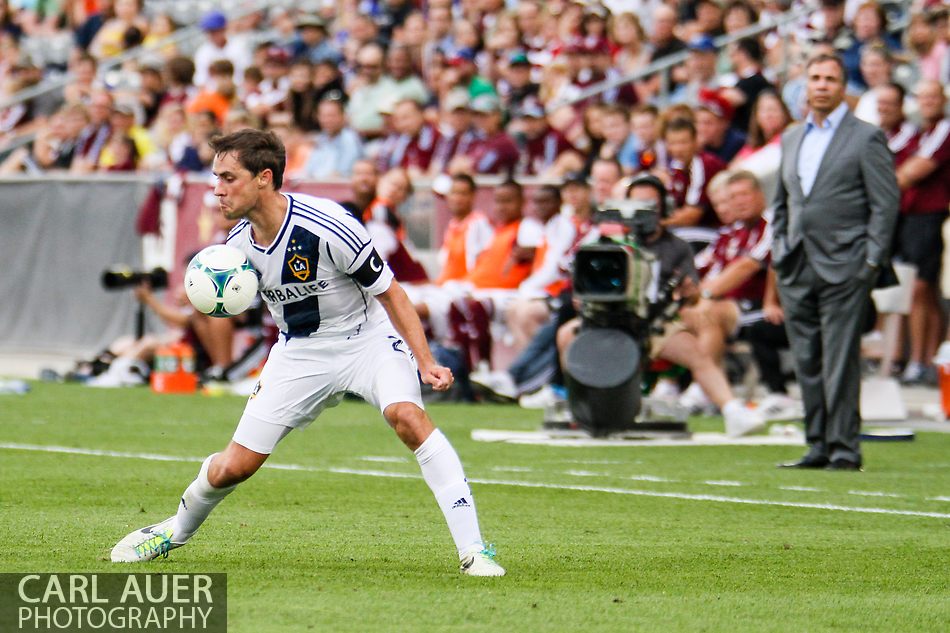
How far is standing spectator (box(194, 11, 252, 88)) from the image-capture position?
82.8ft

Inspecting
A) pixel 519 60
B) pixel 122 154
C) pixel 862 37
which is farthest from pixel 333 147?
pixel 862 37

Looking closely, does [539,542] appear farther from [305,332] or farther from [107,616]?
[107,616]

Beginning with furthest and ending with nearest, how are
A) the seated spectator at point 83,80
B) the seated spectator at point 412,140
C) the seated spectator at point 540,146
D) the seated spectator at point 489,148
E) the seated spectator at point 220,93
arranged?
the seated spectator at point 83,80 < the seated spectator at point 220,93 < the seated spectator at point 412,140 < the seated spectator at point 540,146 < the seated spectator at point 489,148

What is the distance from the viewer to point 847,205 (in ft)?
36.4

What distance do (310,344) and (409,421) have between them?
58 cm

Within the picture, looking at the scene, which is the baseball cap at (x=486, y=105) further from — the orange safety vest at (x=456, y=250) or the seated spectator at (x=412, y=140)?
the orange safety vest at (x=456, y=250)

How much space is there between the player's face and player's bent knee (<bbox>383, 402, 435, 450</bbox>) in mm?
974

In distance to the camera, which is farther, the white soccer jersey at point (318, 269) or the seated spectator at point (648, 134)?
the seated spectator at point (648, 134)

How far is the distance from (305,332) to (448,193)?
10230mm

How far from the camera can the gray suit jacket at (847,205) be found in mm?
10930

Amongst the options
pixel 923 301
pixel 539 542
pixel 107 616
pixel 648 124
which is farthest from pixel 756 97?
pixel 107 616

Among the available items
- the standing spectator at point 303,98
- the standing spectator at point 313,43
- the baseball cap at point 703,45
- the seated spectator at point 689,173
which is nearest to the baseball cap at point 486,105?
the baseball cap at point 703,45

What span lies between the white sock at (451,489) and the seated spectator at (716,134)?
9873 millimetres

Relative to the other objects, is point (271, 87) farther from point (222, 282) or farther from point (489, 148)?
point (222, 282)
